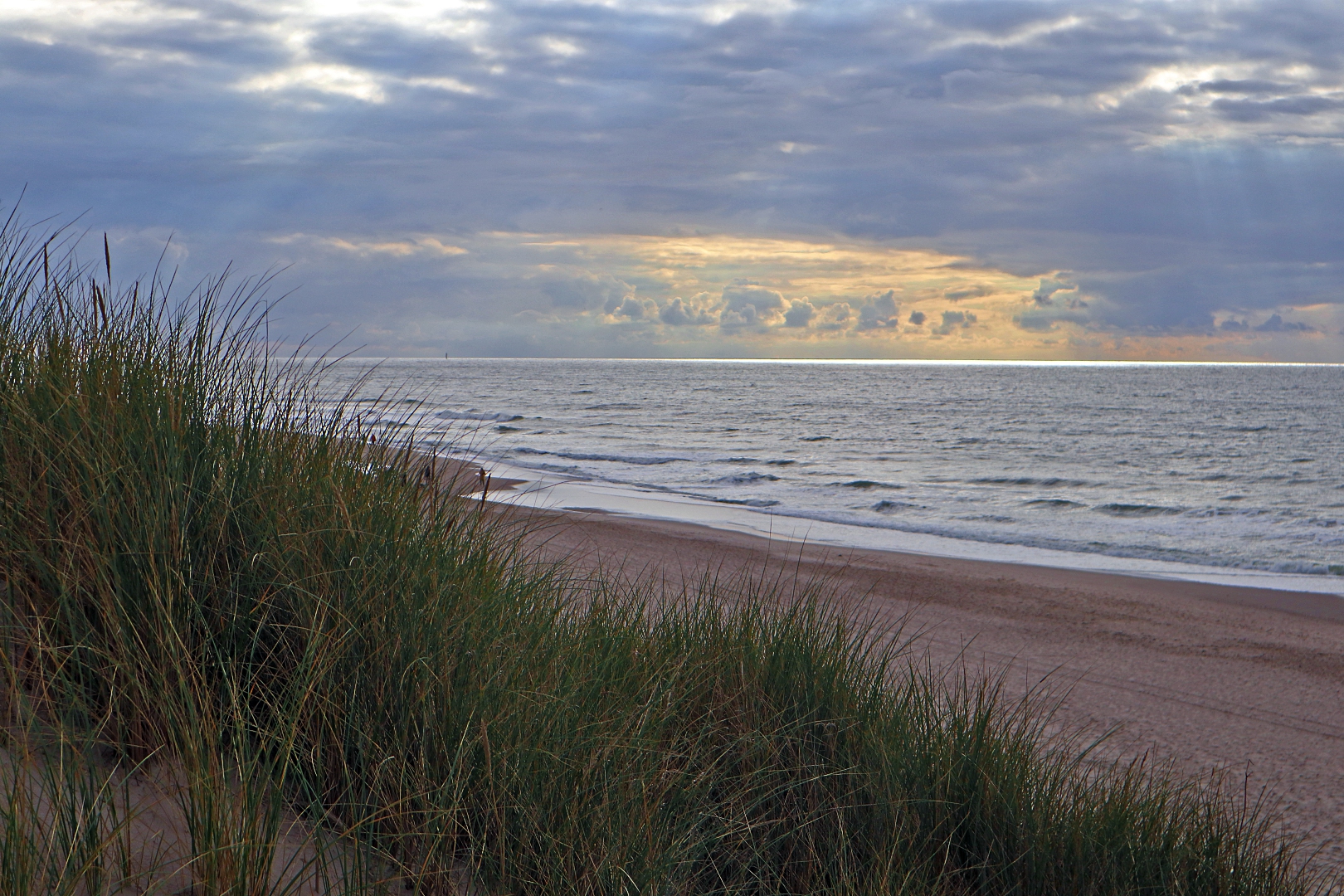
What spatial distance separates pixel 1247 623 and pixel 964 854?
916 cm

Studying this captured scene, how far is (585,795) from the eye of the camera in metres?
2.80

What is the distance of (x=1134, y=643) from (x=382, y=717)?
8.85m

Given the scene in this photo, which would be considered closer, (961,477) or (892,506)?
(892,506)

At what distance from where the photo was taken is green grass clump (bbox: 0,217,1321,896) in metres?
2.36

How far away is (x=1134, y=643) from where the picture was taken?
9336 millimetres

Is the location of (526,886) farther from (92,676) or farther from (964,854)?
(964,854)

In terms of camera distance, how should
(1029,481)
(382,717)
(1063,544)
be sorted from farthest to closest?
1. (1029,481)
2. (1063,544)
3. (382,717)

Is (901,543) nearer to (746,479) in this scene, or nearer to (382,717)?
(746,479)

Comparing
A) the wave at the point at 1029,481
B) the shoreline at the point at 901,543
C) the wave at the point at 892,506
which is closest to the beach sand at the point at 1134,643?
the shoreline at the point at 901,543

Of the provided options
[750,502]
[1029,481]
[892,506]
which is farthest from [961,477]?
[750,502]

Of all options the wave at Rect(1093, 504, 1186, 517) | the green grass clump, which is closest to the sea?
the wave at Rect(1093, 504, 1186, 517)

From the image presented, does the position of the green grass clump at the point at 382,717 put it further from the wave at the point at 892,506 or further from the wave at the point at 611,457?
the wave at the point at 611,457

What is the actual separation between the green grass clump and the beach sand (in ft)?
2.17

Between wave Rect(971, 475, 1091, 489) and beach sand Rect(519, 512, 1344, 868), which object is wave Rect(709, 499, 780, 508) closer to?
beach sand Rect(519, 512, 1344, 868)
